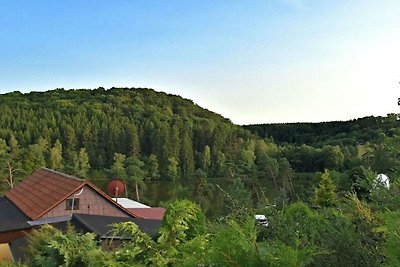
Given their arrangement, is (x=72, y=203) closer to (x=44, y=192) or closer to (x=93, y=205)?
(x=93, y=205)

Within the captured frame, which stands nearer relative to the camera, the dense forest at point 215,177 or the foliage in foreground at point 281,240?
the foliage in foreground at point 281,240

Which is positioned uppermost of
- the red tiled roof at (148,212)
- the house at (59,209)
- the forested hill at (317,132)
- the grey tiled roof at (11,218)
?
the forested hill at (317,132)

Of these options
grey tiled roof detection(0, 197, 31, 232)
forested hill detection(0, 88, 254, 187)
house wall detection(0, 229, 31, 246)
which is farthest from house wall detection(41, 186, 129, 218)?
forested hill detection(0, 88, 254, 187)

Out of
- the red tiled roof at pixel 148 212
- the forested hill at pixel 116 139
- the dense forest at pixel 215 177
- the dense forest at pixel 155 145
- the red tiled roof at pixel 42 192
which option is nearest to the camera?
the dense forest at pixel 215 177

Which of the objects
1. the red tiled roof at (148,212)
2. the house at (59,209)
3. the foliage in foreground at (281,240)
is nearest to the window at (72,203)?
the house at (59,209)

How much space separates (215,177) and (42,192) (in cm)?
→ 4503

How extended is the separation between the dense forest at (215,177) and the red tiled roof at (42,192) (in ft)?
14.7

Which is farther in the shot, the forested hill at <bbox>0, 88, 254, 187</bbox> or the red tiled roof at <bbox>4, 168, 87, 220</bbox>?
the forested hill at <bbox>0, 88, 254, 187</bbox>

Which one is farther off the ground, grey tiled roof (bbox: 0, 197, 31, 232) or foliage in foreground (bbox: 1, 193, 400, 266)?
foliage in foreground (bbox: 1, 193, 400, 266)

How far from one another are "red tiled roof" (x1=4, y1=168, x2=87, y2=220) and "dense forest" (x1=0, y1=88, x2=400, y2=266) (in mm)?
4469

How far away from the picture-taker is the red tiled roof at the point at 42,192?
16.4m

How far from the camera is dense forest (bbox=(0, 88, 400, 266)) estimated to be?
157 centimetres

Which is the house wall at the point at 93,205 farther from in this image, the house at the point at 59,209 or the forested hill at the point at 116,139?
the forested hill at the point at 116,139

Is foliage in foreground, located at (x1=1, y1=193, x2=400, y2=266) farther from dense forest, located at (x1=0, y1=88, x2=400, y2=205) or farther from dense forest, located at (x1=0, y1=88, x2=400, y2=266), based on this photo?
dense forest, located at (x1=0, y1=88, x2=400, y2=205)
